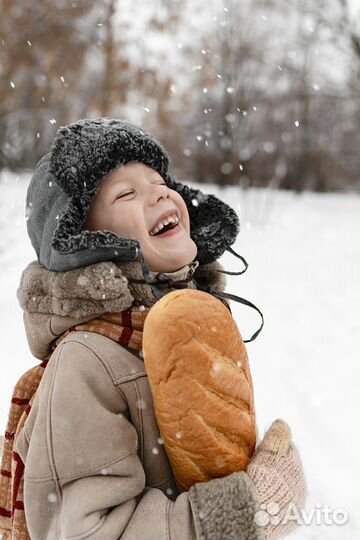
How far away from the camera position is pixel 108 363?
1.38 m

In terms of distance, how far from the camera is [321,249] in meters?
10.5

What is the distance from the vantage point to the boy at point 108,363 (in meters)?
1.28

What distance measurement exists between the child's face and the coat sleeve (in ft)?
1.32

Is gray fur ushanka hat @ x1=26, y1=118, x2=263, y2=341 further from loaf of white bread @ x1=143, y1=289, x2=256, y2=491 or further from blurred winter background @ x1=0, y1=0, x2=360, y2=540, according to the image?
blurred winter background @ x1=0, y1=0, x2=360, y2=540

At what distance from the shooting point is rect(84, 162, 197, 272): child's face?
156 cm

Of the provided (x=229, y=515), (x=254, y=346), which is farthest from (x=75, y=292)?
(x=254, y=346)

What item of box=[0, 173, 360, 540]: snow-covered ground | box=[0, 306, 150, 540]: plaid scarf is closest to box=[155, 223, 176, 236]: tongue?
box=[0, 306, 150, 540]: plaid scarf

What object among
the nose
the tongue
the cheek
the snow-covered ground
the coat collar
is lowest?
the snow-covered ground

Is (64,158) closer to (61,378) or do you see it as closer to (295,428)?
(61,378)

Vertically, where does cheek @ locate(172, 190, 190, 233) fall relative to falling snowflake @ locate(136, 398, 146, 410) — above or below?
above

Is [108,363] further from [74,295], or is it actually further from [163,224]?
[163,224]

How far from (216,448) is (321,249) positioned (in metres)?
9.56

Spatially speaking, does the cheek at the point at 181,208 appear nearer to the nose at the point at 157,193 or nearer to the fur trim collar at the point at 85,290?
the nose at the point at 157,193

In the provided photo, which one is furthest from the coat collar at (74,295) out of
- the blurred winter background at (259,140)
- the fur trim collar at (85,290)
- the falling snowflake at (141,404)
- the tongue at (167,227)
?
the blurred winter background at (259,140)
